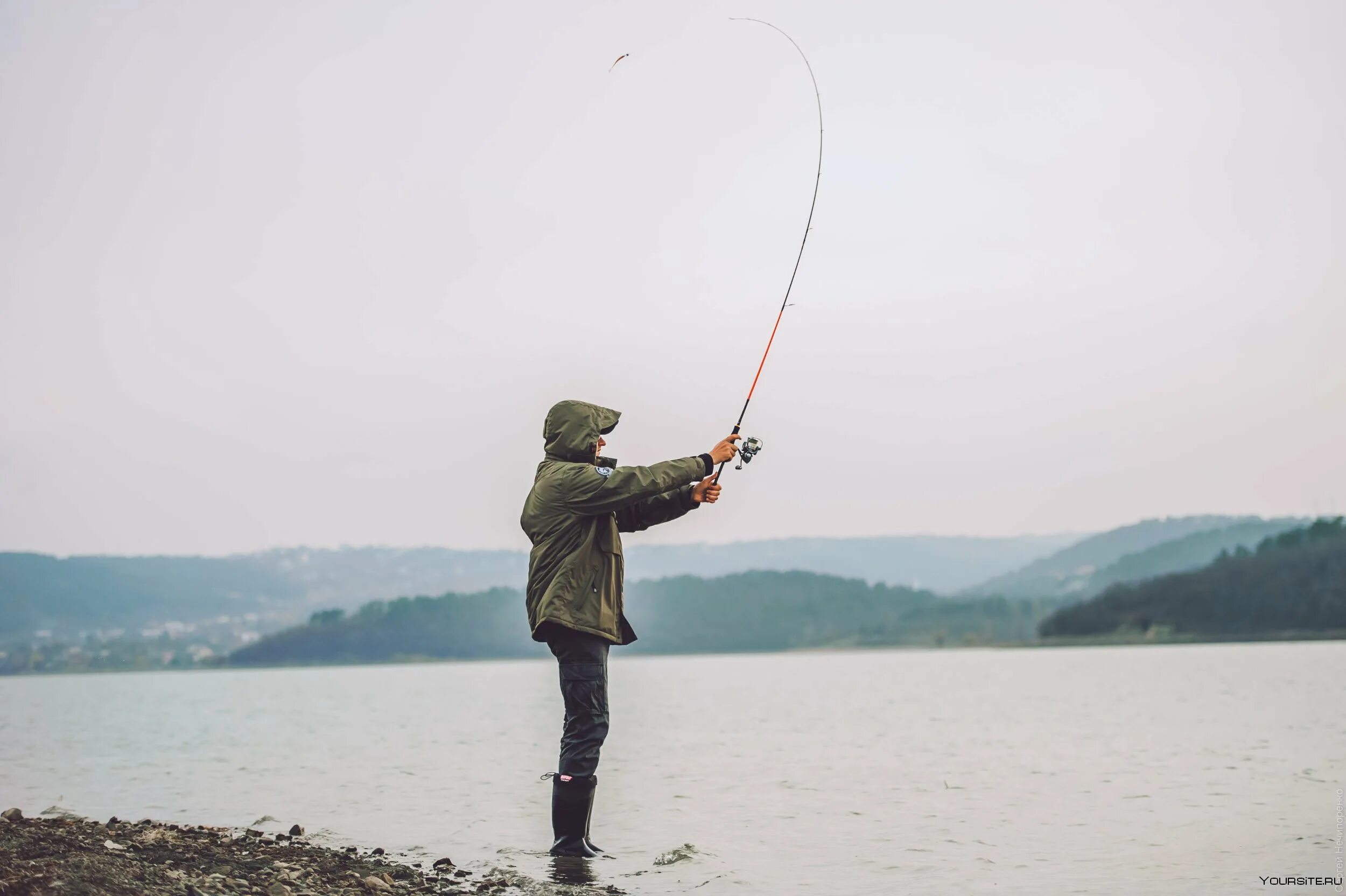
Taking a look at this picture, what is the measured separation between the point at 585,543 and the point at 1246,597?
466 feet

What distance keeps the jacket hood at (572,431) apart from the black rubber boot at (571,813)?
183 centimetres

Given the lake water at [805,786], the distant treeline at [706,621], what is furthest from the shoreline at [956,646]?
the lake water at [805,786]

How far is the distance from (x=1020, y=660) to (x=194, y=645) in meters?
107

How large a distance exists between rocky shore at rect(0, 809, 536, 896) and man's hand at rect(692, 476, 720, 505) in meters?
2.34

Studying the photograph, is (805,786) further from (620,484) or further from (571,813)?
(620,484)

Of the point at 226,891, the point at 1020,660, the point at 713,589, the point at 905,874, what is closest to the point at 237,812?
the point at 226,891

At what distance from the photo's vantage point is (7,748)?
2116cm

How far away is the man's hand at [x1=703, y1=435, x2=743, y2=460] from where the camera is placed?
740 centimetres

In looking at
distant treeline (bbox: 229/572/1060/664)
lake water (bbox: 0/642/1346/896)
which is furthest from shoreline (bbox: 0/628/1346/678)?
lake water (bbox: 0/642/1346/896)

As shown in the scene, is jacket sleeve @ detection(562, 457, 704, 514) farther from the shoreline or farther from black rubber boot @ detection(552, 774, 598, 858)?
the shoreline

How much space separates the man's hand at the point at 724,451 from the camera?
7398mm

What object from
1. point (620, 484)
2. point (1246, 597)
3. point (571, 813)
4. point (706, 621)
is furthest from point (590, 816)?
point (706, 621)

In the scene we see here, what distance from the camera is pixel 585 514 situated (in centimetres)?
718

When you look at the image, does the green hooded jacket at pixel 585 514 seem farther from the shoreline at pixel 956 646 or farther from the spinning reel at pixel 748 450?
the shoreline at pixel 956 646
